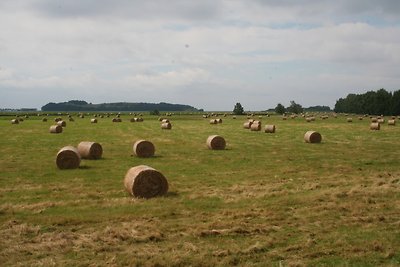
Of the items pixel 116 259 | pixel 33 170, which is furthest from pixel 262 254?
pixel 33 170

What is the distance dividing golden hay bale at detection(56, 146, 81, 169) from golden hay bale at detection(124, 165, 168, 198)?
279 inches

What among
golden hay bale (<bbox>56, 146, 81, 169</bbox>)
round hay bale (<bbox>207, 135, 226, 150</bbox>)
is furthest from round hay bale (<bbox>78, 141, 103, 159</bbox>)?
round hay bale (<bbox>207, 135, 226, 150</bbox>)

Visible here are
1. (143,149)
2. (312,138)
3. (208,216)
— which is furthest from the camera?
(312,138)

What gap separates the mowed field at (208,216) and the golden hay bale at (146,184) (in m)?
0.34

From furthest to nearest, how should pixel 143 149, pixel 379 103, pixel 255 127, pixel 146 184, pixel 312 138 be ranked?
pixel 379 103 → pixel 255 127 → pixel 312 138 → pixel 143 149 → pixel 146 184

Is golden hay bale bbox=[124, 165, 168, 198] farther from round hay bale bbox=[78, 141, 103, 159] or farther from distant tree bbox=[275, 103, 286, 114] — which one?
distant tree bbox=[275, 103, 286, 114]

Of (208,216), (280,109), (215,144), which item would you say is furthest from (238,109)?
(208,216)

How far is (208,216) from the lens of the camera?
1266 centimetres

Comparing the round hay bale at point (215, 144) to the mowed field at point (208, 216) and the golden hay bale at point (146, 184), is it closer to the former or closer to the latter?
the mowed field at point (208, 216)

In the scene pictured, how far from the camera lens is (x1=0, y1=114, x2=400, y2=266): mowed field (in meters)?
9.54

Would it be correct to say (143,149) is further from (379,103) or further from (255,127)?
(379,103)

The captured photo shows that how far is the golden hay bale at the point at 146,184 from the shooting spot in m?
15.2

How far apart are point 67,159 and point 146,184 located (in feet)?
25.4

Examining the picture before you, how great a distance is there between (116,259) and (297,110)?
164185mm
